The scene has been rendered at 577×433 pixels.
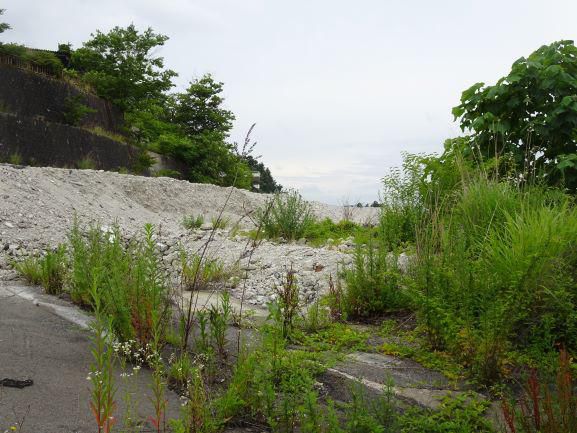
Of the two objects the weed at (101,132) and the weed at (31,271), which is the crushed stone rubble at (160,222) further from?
the weed at (101,132)

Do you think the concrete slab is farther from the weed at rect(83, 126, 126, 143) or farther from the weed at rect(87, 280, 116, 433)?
the weed at rect(83, 126, 126, 143)

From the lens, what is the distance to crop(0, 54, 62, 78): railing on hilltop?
18416mm

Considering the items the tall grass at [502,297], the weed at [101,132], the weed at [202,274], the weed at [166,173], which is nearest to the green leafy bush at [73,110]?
the weed at [101,132]

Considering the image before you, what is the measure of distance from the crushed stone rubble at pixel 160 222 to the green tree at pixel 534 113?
2.35 m

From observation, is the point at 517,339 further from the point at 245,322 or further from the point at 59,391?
the point at 59,391

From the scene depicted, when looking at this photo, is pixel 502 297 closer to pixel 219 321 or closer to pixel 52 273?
pixel 219 321

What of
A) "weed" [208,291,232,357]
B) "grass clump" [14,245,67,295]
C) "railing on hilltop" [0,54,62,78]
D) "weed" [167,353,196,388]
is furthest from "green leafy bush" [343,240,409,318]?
"railing on hilltop" [0,54,62,78]

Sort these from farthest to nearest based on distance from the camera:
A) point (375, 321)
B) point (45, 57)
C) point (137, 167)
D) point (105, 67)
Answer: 1. point (105, 67)
2. point (137, 167)
3. point (45, 57)
4. point (375, 321)

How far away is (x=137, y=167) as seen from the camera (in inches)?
862

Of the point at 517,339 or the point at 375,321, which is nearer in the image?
the point at 517,339

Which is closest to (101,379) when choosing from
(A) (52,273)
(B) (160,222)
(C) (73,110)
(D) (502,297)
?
(D) (502,297)

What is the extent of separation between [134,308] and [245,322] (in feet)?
3.88

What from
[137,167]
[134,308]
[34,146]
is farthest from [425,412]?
[137,167]

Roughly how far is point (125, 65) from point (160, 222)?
51.9 ft
